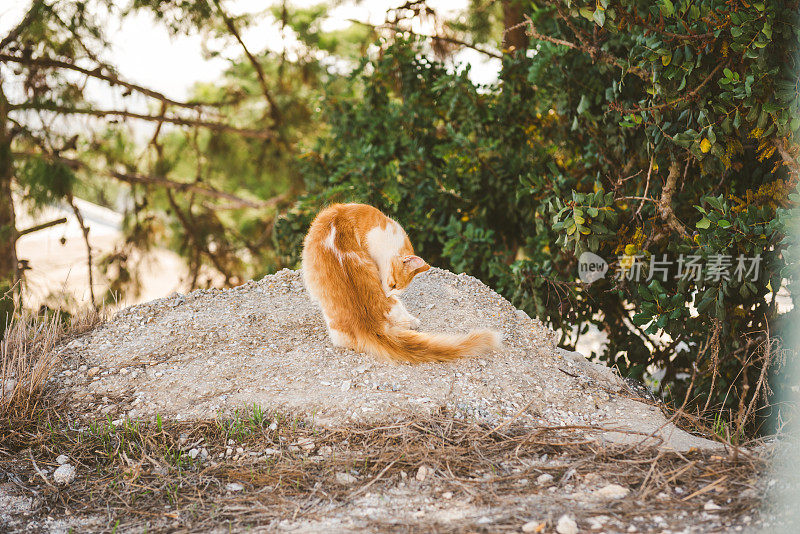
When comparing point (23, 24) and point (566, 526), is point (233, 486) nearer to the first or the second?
point (566, 526)

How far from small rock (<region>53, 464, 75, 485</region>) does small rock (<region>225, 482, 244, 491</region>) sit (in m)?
0.53

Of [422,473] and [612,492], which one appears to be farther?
[422,473]

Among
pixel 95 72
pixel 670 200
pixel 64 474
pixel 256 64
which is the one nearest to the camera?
pixel 64 474

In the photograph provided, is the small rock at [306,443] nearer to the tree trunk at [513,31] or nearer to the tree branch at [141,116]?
the tree trunk at [513,31]

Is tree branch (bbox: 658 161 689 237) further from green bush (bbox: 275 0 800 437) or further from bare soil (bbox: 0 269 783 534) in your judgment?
bare soil (bbox: 0 269 783 534)

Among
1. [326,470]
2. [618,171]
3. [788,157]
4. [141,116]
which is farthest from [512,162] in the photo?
[141,116]

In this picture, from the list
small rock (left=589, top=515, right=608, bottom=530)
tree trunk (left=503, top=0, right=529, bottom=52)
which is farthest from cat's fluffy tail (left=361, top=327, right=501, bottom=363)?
tree trunk (left=503, top=0, right=529, bottom=52)

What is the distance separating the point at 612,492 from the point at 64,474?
5.50 feet

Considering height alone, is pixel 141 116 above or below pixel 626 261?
above

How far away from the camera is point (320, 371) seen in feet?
8.10

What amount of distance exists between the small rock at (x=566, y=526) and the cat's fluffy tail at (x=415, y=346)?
3.24 feet

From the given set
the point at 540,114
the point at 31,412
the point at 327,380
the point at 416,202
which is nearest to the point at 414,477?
the point at 327,380

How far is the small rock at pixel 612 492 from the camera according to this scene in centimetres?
175

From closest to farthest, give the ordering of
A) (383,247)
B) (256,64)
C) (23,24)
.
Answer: (383,247)
(23,24)
(256,64)
